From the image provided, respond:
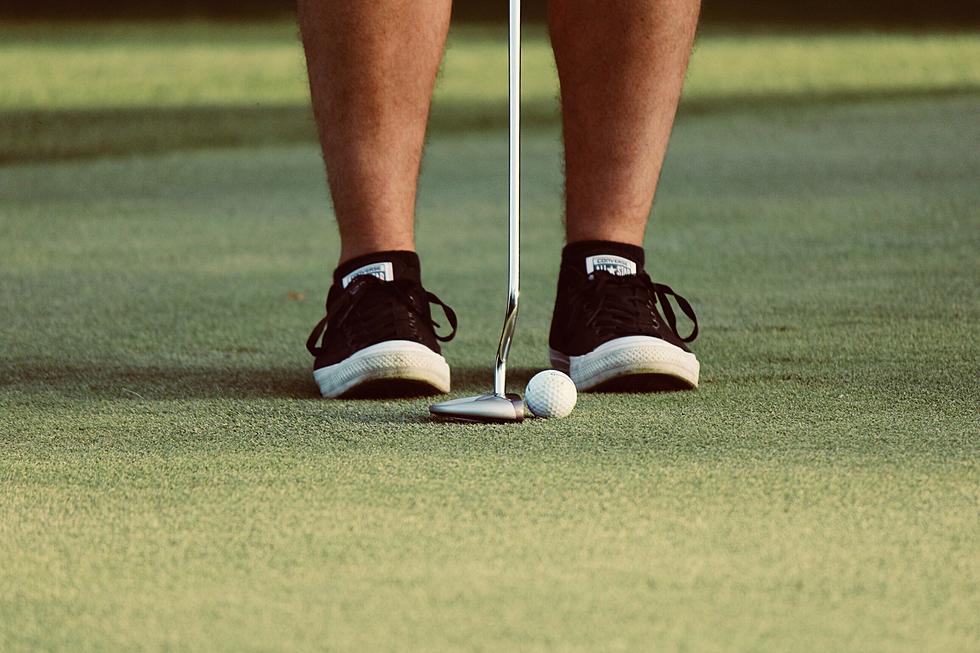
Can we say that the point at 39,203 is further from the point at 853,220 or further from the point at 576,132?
the point at 576,132

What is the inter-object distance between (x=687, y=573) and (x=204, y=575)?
0.28m

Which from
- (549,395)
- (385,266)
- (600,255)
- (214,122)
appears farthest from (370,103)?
(214,122)

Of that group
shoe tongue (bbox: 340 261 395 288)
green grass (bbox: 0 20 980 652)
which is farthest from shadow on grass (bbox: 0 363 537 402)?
shoe tongue (bbox: 340 261 395 288)

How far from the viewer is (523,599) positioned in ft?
3.08

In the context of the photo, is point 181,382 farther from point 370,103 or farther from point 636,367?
point 636,367

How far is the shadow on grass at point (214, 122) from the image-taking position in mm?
4520

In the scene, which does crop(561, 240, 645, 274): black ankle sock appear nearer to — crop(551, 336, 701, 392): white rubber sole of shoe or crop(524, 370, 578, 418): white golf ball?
crop(551, 336, 701, 392): white rubber sole of shoe

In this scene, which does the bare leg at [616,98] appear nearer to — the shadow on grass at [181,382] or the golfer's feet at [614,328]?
the golfer's feet at [614,328]

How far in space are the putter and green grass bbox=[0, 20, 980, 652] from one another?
0.07 feet

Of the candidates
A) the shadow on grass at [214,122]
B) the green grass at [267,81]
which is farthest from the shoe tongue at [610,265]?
the shadow on grass at [214,122]

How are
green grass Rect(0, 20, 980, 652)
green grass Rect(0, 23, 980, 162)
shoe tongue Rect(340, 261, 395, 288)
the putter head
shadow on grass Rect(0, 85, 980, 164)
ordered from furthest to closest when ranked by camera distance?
green grass Rect(0, 23, 980, 162) < shadow on grass Rect(0, 85, 980, 164) < shoe tongue Rect(340, 261, 395, 288) < the putter head < green grass Rect(0, 20, 980, 652)

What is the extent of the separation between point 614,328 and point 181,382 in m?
0.42

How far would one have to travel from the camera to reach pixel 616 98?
1719mm

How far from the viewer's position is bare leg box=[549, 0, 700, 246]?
1.71 meters
